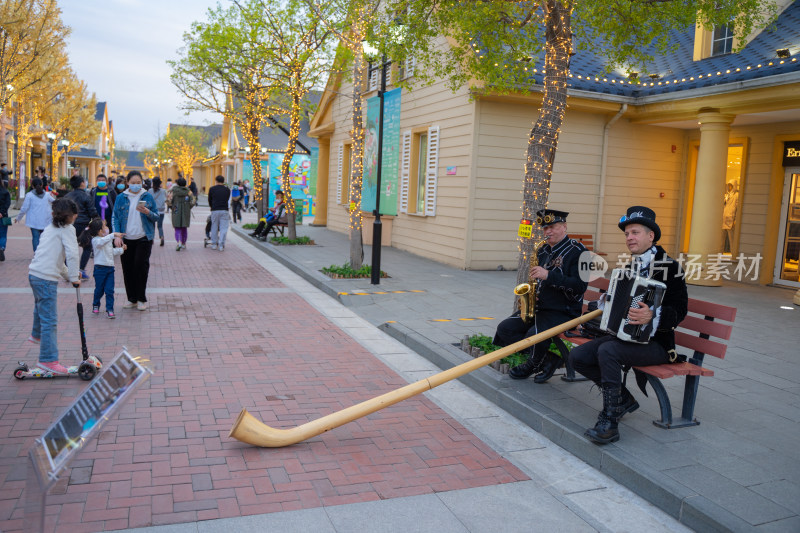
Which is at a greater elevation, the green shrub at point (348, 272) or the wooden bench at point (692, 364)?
the wooden bench at point (692, 364)

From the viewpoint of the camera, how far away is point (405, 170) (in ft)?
54.8

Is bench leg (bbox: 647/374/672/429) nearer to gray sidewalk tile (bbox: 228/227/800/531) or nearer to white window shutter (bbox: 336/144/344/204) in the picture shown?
gray sidewalk tile (bbox: 228/227/800/531)

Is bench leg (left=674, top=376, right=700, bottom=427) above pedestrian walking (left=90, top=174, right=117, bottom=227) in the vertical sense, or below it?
below

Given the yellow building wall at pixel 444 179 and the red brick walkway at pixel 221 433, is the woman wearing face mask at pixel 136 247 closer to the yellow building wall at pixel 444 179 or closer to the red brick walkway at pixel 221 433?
the red brick walkway at pixel 221 433

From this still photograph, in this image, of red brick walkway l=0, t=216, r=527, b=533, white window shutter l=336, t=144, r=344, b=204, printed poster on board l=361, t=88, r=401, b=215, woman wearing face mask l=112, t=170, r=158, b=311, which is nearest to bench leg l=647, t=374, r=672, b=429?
red brick walkway l=0, t=216, r=527, b=533

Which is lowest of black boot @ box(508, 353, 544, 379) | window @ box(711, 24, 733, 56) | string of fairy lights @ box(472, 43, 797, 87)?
black boot @ box(508, 353, 544, 379)

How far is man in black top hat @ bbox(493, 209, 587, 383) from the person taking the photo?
5465 mm

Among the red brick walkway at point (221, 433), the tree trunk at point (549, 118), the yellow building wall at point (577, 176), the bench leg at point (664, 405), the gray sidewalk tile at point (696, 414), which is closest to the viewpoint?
the red brick walkway at point (221, 433)

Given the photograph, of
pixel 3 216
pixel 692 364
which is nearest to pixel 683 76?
pixel 692 364

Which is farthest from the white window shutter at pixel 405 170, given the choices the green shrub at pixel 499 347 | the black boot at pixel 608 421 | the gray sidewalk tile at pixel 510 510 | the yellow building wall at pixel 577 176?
the gray sidewalk tile at pixel 510 510

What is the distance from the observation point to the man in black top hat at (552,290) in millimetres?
5465

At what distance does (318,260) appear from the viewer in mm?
14438

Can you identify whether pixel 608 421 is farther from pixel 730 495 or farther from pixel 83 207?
pixel 83 207

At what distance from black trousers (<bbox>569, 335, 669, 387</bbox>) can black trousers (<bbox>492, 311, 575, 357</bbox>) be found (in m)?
0.88
